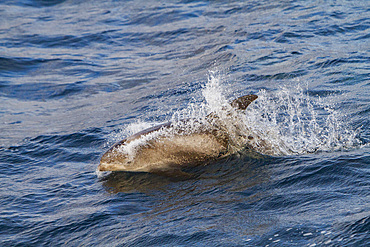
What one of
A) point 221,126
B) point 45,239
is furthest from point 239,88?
point 45,239

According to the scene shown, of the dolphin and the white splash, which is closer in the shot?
the dolphin

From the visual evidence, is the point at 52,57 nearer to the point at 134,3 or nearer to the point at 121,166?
the point at 134,3

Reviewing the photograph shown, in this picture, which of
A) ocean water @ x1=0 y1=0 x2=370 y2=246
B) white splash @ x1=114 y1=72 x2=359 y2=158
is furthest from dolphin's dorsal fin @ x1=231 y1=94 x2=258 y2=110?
ocean water @ x1=0 y1=0 x2=370 y2=246

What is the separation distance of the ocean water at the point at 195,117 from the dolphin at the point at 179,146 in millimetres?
176

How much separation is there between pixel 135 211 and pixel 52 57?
1264 centimetres

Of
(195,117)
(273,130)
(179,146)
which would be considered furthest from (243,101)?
(179,146)

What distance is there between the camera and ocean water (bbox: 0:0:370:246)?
5.49 m

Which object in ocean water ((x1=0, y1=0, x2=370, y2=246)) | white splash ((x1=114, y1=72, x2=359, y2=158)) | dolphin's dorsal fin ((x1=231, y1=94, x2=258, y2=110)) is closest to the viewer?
ocean water ((x1=0, y1=0, x2=370, y2=246))

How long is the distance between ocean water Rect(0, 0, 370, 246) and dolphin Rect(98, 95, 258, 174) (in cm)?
18

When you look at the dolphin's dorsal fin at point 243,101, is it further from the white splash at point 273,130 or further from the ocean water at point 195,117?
the ocean water at point 195,117

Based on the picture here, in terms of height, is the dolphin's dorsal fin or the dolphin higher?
the dolphin's dorsal fin

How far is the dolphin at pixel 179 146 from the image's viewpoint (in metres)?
7.18

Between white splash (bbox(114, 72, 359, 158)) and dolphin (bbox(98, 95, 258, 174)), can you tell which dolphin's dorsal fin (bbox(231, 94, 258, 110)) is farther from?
white splash (bbox(114, 72, 359, 158))

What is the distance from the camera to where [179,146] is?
726cm
